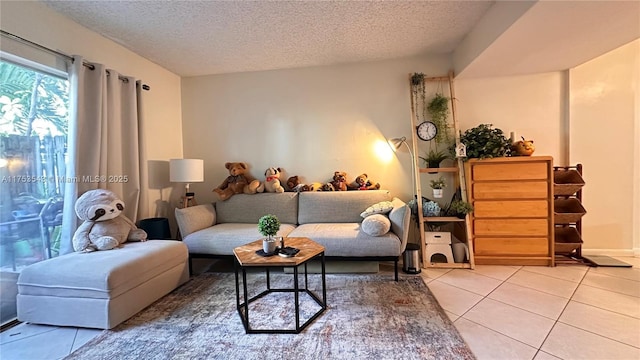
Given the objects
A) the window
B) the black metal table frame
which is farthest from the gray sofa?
the window

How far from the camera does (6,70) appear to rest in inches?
75.9

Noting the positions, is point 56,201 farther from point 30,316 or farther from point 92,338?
point 92,338

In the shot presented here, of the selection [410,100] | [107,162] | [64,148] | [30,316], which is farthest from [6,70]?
[410,100]

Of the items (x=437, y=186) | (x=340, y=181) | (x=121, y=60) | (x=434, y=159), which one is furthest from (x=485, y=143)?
(x=121, y=60)

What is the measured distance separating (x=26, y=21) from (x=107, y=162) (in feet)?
3.79

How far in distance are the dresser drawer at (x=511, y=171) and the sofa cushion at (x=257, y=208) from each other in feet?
6.66

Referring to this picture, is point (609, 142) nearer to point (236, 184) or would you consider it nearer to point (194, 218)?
point (236, 184)

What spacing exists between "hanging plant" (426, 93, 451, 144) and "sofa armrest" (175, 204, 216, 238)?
281 cm

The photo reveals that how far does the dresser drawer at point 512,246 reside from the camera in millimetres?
2750

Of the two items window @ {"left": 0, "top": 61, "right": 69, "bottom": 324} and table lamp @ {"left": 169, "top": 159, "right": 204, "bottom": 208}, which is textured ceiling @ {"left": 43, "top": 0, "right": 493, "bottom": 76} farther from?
table lamp @ {"left": 169, "top": 159, "right": 204, "bottom": 208}

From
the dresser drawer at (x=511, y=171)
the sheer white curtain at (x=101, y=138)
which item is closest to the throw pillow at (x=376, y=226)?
the dresser drawer at (x=511, y=171)

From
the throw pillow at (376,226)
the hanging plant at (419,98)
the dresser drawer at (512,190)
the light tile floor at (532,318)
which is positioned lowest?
the light tile floor at (532,318)

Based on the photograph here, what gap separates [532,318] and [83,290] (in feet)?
9.82

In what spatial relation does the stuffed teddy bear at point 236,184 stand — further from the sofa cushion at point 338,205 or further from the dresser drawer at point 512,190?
the dresser drawer at point 512,190
